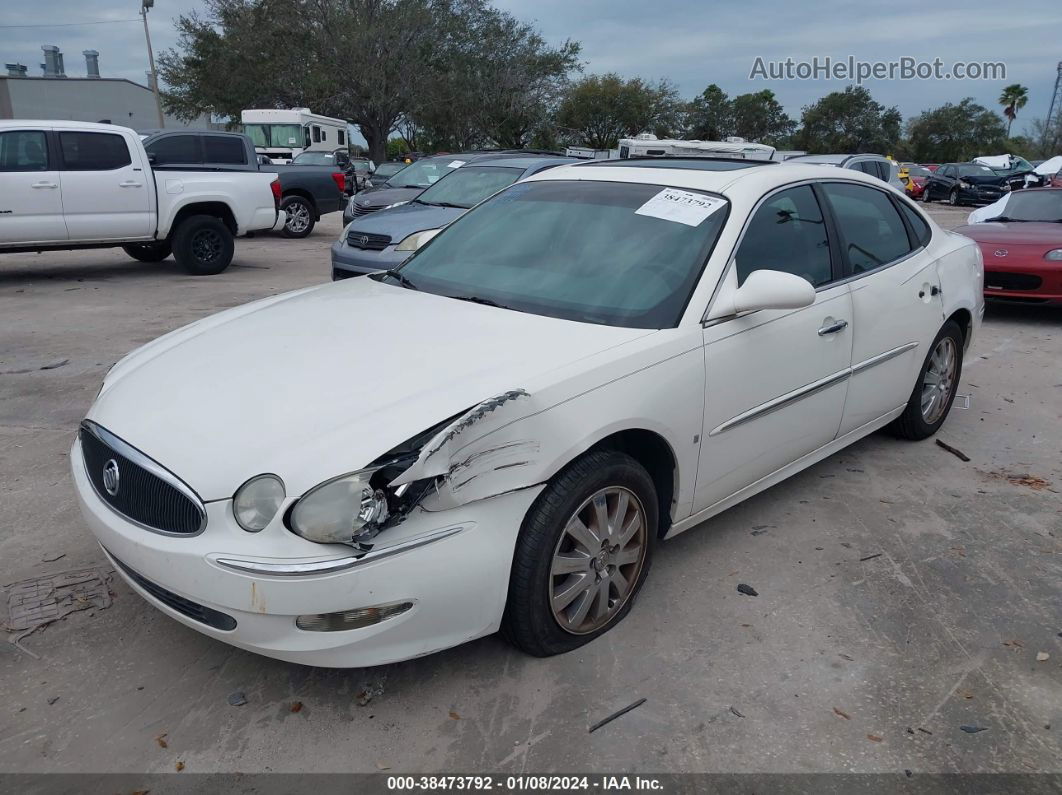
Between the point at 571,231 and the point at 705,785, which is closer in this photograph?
the point at 705,785

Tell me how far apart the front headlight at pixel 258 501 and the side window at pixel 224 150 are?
38.9 feet

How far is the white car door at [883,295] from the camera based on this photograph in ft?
13.2

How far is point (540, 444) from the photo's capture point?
102 inches

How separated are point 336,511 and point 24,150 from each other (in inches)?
376

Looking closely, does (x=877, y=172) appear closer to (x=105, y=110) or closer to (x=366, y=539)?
(x=366, y=539)

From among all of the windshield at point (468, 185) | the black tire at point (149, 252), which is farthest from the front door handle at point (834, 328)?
the black tire at point (149, 252)

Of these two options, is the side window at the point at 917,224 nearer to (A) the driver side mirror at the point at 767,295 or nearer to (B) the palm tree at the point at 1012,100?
(A) the driver side mirror at the point at 767,295

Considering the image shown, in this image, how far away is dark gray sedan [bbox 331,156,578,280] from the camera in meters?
8.29

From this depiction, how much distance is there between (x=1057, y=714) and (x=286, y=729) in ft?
7.97

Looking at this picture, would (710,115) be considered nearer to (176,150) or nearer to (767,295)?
(176,150)

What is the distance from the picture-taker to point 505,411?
2.51 meters

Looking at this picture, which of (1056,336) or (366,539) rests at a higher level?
(366,539)

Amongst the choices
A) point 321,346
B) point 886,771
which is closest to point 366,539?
point 321,346

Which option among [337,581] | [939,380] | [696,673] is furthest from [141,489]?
[939,380]
